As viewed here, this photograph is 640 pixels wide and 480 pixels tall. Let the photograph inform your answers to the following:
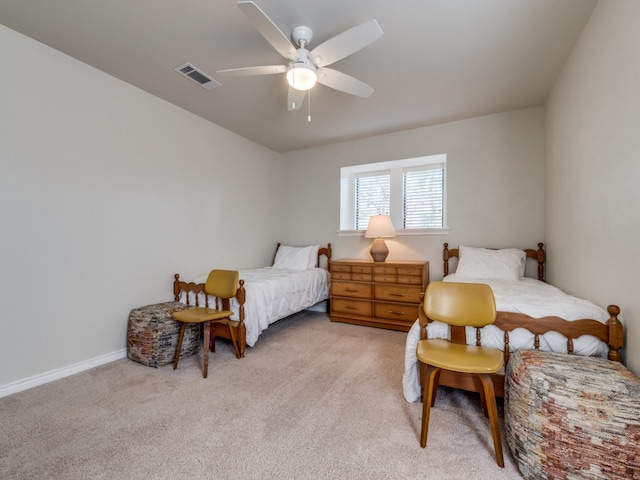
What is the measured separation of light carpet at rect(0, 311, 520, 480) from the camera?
54.3 inches

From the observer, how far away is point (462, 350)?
5.43 feet

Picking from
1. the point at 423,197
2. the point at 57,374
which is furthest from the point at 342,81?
the point at 57,374

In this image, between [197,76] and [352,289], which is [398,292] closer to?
[352,289]

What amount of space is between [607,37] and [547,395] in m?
2.11

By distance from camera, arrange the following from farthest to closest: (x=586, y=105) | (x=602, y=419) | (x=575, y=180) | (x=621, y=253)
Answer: (x=575, y=180), (x=586, y=105), (x=621, y=253), (x=602, y=419)

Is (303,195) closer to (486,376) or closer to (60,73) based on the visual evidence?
(60,73)

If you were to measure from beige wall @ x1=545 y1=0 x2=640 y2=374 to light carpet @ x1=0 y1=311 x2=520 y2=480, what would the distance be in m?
1.15

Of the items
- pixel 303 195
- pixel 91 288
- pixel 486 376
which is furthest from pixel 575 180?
pixel 91 288

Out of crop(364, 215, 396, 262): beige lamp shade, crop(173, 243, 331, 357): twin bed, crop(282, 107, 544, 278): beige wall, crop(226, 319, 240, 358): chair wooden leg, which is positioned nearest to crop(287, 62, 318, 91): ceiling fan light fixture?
crop(173, 243, 331, 357): twin bed

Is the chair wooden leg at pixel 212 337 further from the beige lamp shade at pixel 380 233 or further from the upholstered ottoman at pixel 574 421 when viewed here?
the upholstered ottoman at pixel 574 421

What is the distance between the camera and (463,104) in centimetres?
317

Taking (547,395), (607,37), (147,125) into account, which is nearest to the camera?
(547,395)

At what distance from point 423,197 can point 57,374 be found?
4.29m

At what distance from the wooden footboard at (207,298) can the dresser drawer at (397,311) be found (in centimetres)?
171
